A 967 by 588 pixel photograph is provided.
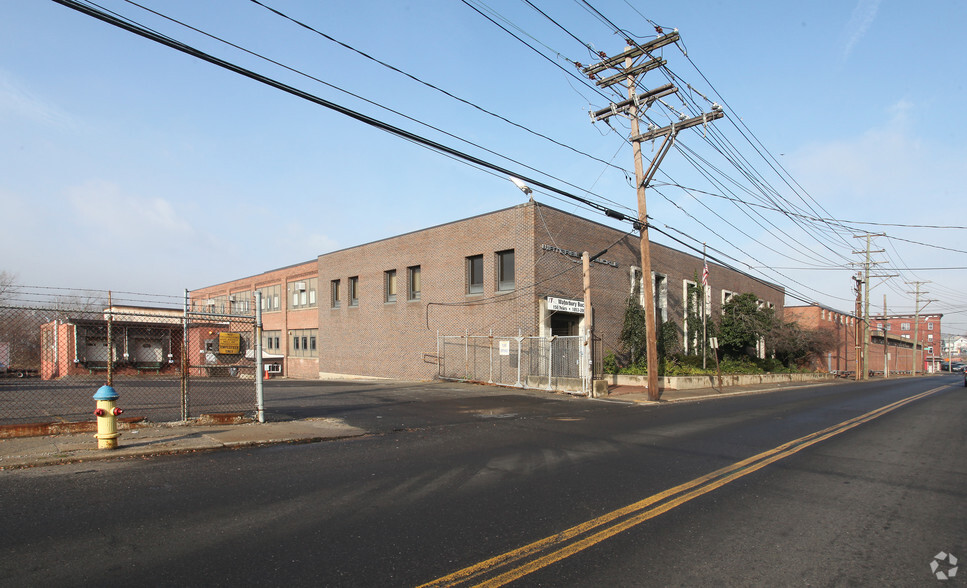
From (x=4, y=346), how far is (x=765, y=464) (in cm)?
1235

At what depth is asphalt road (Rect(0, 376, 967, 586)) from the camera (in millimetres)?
4238

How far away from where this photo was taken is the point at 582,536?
16.3 ft

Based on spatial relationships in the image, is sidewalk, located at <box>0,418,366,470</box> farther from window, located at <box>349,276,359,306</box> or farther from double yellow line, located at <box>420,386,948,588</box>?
window, located at <box>349,276,359,306</box>

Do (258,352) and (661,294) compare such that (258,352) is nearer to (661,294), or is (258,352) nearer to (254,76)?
(254,76)

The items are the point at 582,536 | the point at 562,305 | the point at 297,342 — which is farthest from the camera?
the point at 297,342

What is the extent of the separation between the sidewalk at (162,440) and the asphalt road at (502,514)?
1.67 feet

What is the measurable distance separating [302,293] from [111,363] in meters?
33.8

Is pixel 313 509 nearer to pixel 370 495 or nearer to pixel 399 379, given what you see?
pixel 370 495

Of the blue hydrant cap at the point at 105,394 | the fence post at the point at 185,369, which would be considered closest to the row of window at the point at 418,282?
the fence post at the point at 185,369

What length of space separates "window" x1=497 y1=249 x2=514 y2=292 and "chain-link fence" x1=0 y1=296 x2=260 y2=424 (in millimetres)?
12466

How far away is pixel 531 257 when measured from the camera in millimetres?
24172

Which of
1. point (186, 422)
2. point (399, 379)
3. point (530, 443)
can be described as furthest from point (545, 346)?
point (186, 422)

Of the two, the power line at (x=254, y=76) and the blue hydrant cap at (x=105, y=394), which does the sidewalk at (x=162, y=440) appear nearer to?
the blue hydrant cap at (x=105, y=394)

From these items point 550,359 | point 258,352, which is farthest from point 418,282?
point 258,352
